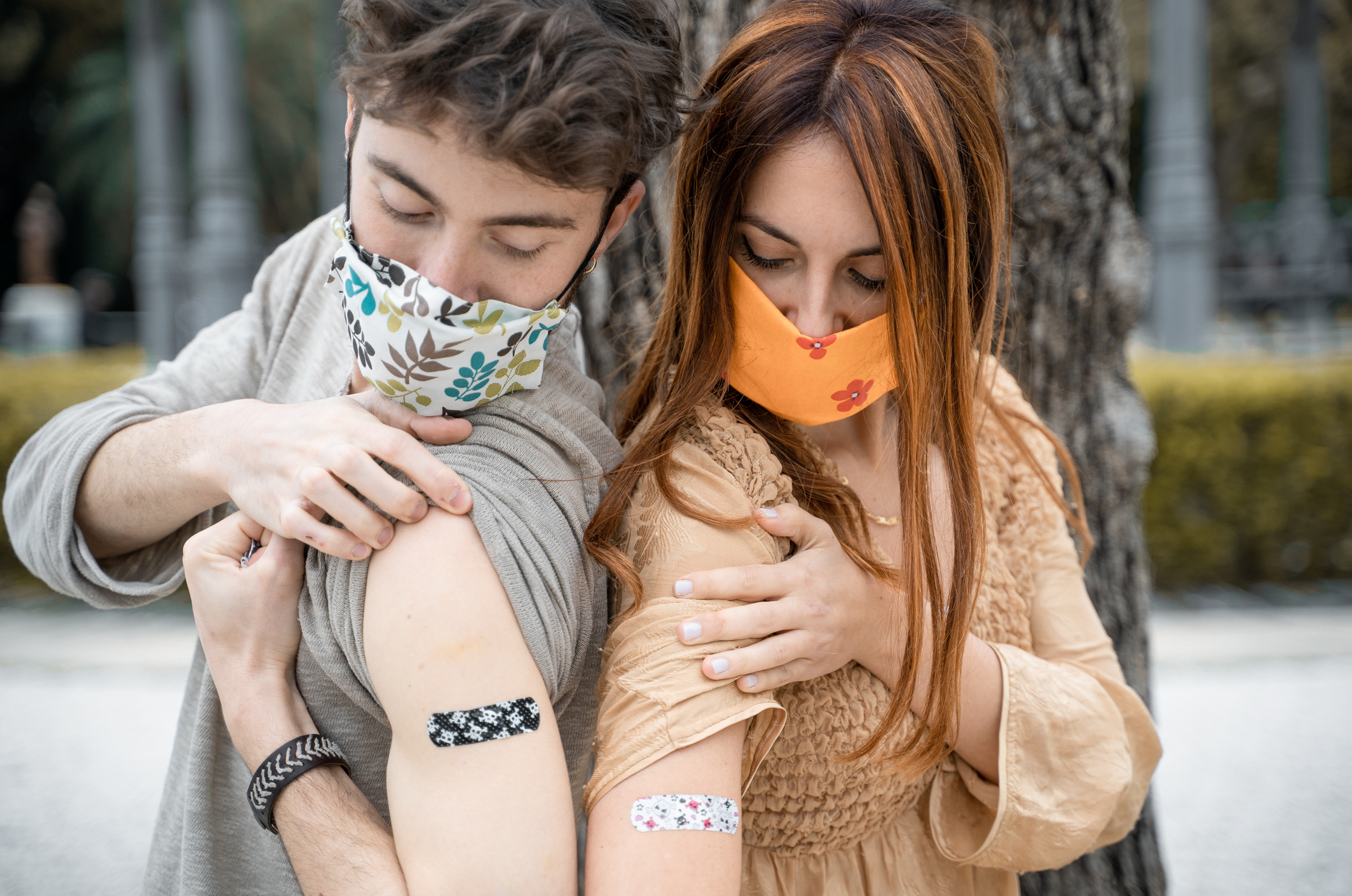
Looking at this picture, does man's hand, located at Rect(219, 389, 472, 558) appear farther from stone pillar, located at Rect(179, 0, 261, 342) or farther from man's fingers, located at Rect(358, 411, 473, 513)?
stone pillar, located at Rect(179, 0, 261, 342)

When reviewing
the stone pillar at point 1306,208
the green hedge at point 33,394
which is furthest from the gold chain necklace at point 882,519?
the stone pillar at point 1306,208

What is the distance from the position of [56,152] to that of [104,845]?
22.8m

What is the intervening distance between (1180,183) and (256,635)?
9635mm

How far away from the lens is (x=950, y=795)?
1694 mm

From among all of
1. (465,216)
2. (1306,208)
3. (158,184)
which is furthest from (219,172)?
(1306,208)

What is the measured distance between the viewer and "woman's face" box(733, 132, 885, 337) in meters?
1.39

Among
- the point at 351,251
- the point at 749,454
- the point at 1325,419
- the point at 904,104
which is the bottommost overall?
the point at 1325,419

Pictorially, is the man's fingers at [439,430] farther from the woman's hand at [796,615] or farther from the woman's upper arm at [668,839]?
the woman's upper arm at [668,839]

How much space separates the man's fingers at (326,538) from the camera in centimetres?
123

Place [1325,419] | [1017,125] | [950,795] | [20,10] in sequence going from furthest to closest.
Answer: [20,10] < [1325,419] < [1017,125] < [950,795]

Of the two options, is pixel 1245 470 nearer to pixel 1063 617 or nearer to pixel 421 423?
pixel 1063 617

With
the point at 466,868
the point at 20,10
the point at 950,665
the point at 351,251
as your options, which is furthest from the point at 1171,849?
the point at 20,10

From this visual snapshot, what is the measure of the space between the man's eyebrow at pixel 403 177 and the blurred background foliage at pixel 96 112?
20.1 metres

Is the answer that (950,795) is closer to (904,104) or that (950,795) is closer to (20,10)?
(904,104)
